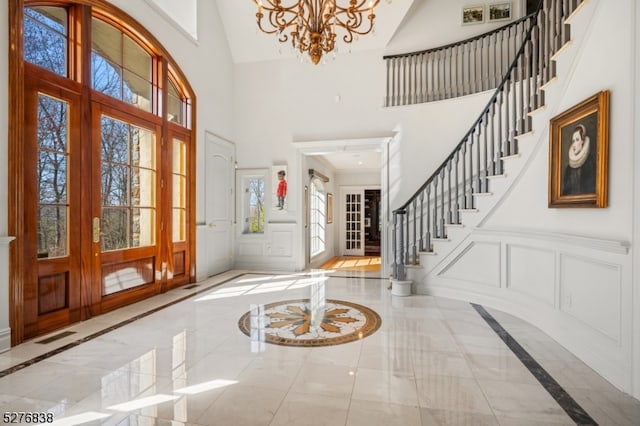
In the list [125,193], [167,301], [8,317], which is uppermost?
[125,193]

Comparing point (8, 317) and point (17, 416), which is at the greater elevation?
point (8, 317)

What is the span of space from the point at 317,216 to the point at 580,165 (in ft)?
19.5

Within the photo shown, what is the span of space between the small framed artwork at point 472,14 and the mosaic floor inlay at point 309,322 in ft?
18.5

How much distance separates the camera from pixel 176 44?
4.94 m

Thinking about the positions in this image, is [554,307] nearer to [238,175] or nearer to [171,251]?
[171,251]

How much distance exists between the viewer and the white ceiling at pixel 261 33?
5.73 meters

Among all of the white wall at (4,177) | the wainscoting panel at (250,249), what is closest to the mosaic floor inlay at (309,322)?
the white wall at (4,177)

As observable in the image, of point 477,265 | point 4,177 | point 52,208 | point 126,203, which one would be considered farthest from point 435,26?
point 4,177

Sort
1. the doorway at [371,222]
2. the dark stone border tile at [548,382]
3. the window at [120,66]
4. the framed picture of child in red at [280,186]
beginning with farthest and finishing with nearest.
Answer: the doorway at [371,222] < the framed picture of child in red at [280,186] < the window at [120,66] < the dark stone border tile at [548,382]

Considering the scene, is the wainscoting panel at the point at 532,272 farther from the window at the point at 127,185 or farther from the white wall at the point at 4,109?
the white wall at the point at 4,109

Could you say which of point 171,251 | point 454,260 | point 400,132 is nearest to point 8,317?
point 171,251

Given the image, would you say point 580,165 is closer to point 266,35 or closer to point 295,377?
point 295,377

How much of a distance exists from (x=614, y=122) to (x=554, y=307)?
5.54 ft

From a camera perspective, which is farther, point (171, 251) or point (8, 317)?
point (171, 251)
